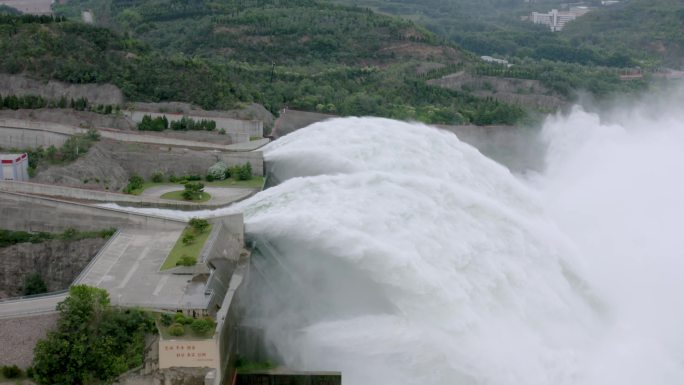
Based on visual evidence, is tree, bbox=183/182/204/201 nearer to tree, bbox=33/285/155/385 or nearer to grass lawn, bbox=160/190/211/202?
grass lawn, bbox=160/190/211/202

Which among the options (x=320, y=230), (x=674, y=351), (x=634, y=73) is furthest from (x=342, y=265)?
(x=634, y=73)

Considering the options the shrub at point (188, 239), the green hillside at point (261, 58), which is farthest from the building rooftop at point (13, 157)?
the green hillside at point (261, 58)

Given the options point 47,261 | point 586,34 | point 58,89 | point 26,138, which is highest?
point 58,89

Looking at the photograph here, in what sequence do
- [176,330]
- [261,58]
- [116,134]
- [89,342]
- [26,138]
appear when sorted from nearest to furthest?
1. [89,342]
2. [176,330]
3. [26,138]
4. [116,134]
5. [261,58]

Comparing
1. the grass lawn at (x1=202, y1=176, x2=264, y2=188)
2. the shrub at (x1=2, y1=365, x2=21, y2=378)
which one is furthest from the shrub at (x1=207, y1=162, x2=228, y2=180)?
the shrub at (x1=2, y1=365, x2=21, y2=378)

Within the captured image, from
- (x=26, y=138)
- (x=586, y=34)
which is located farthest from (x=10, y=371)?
(x=586, y=34)

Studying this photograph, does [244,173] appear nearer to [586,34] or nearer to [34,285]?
[34,285]

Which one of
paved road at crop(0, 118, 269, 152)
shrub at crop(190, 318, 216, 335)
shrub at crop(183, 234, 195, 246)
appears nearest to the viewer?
shrub at crop(190, 318, 216, 335)
